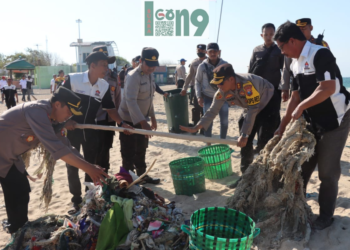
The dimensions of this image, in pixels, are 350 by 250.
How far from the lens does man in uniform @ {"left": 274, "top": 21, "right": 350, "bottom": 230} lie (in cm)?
287

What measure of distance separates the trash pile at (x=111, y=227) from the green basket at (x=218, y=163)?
174cm

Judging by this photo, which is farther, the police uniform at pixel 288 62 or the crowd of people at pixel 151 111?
the police uniform at pixel 288 62

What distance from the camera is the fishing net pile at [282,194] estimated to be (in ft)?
10.2

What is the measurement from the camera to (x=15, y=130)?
2994 millimetres

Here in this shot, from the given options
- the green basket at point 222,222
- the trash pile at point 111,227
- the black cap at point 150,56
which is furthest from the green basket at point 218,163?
the green basket at point 222,222

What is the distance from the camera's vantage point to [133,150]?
196 inches

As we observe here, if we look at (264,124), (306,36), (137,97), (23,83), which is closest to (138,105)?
(137,97)

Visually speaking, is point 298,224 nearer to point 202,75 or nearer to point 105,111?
point 105,111

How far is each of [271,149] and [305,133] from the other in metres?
0.46

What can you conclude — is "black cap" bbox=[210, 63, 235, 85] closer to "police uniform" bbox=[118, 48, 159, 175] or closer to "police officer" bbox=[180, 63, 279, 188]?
"police officer" bbox=[180, 63, 279, 188]

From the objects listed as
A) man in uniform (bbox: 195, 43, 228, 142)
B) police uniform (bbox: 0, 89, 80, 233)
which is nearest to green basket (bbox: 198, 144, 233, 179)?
man in uniform (bbox: 195, 43, 228, 142)

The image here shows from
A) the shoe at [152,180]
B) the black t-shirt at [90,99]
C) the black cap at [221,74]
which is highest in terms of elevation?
the black cap at [221,74]

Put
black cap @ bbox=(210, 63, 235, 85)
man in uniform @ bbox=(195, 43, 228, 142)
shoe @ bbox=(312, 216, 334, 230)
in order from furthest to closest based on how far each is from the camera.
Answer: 1. man in uniform @ bbox=(195, 43, 228, 142)
2. black cap @ bbox=(210, 63, 235, 85)
3. shoe @ bbox=(312, 216, 334, 230)

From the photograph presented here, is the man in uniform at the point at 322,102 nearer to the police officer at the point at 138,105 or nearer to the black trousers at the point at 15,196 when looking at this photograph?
the police officer at the point at 138,105
